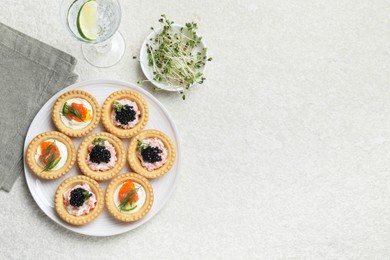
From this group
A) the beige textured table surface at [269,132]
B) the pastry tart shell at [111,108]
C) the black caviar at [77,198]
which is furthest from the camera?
the beige textured table surface at [269,132]

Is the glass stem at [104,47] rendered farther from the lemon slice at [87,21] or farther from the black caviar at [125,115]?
the black caviar at [125,115]

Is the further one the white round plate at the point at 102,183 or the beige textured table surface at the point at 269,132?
the beige textured table surface at the point at 269,132

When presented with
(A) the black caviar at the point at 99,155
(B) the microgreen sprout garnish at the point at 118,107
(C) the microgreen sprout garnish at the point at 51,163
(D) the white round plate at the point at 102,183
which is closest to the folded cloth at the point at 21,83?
(D) the white round plate at the point at 102,183

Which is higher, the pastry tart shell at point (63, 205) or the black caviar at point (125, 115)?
the black caviar at point (125, 115)

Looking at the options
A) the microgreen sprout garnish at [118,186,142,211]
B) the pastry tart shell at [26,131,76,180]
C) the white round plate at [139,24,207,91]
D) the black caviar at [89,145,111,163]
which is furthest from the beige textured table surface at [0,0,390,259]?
the black caviar at [89,145,111,163]

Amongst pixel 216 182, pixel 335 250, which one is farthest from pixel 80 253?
pixel 335 250

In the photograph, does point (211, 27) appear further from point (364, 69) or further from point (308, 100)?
point (364, 69)

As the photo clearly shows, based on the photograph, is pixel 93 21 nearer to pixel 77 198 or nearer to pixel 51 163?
pixel 51 163
